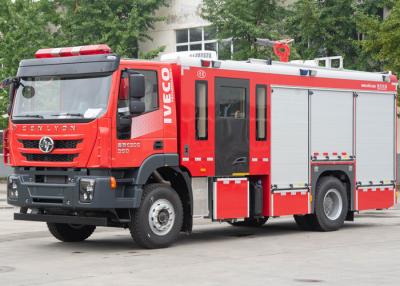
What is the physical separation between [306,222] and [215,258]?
16.0 feet

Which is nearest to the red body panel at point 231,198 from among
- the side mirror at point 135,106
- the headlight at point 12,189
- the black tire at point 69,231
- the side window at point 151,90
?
the side window at point 151,90

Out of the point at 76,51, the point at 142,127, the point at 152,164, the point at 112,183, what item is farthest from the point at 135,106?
the point at 76,51

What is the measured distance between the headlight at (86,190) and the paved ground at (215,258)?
2.70 ft

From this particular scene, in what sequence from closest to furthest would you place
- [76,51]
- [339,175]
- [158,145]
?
[158,145] < [76,51] < [339,175]

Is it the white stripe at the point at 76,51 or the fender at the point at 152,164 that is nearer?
the fender at the point at 152,164

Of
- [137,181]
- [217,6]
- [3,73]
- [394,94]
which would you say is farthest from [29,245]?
[3,73]

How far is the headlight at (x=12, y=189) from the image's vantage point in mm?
14727

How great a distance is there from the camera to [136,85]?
13.9 metres

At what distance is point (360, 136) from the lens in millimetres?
18125

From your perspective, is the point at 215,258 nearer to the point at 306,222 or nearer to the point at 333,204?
the point at 306,222

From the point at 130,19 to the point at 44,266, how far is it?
28.9 m

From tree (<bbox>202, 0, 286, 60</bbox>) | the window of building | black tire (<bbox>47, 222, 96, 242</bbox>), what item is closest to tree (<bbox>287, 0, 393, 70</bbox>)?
tree (<bbox>202, 0, 286, 60</bbox>)

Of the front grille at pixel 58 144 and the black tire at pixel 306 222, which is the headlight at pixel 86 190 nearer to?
the front grille at pixel 58 144

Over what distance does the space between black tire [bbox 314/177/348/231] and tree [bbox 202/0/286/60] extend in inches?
618
